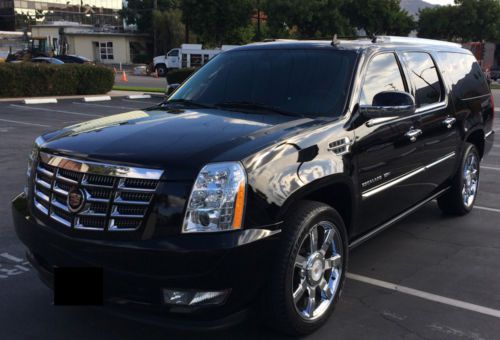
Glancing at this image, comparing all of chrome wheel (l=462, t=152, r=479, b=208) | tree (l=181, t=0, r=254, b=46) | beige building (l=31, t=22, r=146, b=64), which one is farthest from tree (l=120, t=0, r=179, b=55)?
chrome wheel (l=462, t=152, r=479, b=208)

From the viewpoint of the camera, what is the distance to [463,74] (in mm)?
6070

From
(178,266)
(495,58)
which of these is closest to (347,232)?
(178,266)

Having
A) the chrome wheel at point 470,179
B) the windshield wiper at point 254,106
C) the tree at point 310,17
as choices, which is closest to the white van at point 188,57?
the tree at point 310,17

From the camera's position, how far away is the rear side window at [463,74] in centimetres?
568

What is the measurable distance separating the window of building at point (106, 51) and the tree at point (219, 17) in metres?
20.1

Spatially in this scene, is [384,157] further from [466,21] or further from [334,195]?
[466,21]

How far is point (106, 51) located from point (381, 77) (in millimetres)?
63451

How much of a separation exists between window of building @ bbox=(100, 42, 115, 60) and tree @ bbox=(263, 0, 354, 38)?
2640 cm

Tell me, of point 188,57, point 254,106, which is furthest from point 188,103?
point 188,57

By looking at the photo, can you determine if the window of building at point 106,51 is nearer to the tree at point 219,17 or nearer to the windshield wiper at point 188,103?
the tree at point 219,17

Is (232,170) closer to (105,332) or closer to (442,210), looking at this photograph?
(105,332)

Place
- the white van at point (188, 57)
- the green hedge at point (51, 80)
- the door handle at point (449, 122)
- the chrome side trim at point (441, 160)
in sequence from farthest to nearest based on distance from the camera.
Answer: the white van at point (188, 57) → the green hedge at point (51, 80) → the door handle at point (449, 122) → the chrome side trim at point (441, 160)

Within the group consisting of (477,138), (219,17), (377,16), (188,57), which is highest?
(377,16)

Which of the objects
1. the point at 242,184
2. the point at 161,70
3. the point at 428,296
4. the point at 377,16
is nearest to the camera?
the point at 242,184
